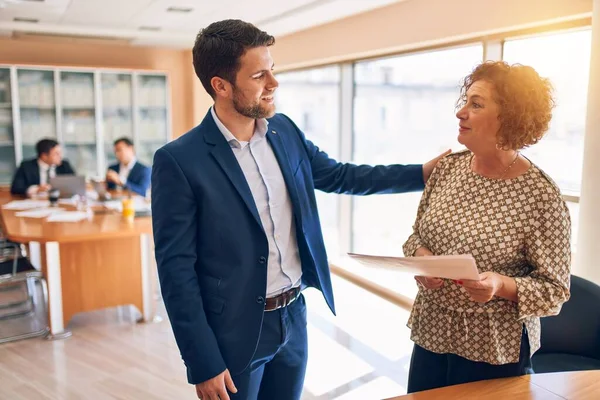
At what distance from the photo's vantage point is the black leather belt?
1.52m

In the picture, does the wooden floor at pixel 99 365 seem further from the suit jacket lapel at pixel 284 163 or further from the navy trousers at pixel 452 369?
the suit jacket lapel at pixel 284 163

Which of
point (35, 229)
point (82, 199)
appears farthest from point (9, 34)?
point (35, 229)

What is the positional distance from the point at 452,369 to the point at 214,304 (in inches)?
28.4

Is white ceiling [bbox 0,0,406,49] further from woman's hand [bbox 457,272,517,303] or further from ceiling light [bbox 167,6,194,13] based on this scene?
woman's hand [bbox 457,272,517,303]

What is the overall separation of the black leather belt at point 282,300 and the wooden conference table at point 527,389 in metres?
0.41

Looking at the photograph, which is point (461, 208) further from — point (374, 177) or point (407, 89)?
point (407, 89)

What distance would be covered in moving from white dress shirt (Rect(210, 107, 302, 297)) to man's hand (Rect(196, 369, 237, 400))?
265mm

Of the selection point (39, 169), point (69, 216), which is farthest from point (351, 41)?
point (39, 169)

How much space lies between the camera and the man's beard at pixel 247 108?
1.47 metres

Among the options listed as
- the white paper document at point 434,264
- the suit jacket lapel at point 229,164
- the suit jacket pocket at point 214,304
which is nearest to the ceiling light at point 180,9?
the suit jacket lapel at point 229,164

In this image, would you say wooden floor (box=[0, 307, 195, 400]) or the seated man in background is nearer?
wooden floor (box=[0, 307, 195, 400])

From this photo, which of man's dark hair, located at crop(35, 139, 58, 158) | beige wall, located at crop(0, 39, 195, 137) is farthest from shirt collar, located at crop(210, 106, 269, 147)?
beige wall, located at crop(0, 39, 195, 137)

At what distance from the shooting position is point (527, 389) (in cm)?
137

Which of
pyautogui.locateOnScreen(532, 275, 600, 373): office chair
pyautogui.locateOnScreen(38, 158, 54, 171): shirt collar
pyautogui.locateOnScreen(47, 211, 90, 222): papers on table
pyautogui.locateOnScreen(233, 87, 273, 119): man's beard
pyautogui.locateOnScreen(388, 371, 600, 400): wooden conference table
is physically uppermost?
pyautogui.locateOnScreen(233, 87, 273, 119): man's beard
